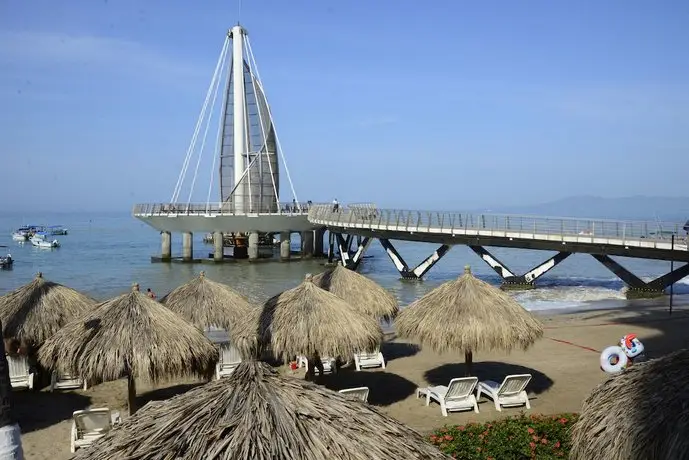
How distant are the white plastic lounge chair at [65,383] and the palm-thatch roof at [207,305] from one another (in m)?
1.97

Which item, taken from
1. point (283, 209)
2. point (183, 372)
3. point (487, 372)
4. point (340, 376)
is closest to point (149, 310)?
point (183, 372)

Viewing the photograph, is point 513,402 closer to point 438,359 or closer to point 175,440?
point 438,359

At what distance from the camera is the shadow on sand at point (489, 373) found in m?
11.2

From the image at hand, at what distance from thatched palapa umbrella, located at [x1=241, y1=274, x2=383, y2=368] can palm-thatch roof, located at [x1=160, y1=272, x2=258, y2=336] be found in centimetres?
264

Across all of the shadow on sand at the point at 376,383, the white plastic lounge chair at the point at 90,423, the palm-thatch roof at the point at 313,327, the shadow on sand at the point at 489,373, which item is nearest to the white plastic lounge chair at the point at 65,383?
the white plastic lounge chair at the point at 90,423

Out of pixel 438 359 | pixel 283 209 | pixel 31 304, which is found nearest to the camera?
pixel 31 304

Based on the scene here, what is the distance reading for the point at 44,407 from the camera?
10062mm

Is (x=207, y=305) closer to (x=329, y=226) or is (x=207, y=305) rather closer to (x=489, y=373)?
(x=489, y=373)

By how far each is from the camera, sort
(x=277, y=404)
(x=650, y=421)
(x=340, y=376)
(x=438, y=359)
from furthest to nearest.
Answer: (x=438, y=359)
(x=340, y=376)
(x=650, y=421)
(x=277, y=404)

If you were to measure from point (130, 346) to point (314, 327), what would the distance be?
7.87 feet

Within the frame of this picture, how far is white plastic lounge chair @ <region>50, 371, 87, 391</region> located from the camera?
10844 mm

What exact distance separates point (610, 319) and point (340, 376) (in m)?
9.20

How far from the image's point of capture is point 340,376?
38.8 ft

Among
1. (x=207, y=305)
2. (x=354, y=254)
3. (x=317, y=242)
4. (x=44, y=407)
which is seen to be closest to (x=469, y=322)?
(x=207, y=305)
